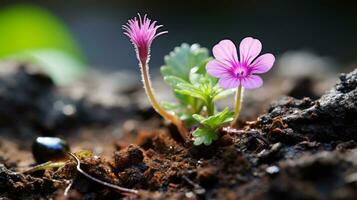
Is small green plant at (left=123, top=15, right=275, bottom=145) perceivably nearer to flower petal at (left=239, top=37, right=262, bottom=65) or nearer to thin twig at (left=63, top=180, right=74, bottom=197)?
flower petal at (left=239, top=37, right=262, bottom=65)

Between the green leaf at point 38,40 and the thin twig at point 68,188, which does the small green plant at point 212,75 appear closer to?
the thin twig at point 68,188

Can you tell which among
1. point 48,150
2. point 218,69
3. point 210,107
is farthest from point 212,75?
point 48,150

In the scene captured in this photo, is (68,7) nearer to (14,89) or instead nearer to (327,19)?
(327,19)

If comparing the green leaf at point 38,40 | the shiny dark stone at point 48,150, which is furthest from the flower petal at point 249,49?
the green leaf at point 38,40

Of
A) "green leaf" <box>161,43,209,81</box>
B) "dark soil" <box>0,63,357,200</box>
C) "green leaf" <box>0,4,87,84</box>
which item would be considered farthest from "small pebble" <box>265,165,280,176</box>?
"green leaf" <box>0,4,87,84</box>

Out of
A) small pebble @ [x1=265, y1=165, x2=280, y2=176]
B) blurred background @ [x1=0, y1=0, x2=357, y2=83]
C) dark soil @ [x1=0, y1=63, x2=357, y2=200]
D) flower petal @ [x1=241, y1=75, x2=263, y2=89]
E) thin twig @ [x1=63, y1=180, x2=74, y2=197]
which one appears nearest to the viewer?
dark soil @ [x1=0, y1=63, x2=357, y2=200]
